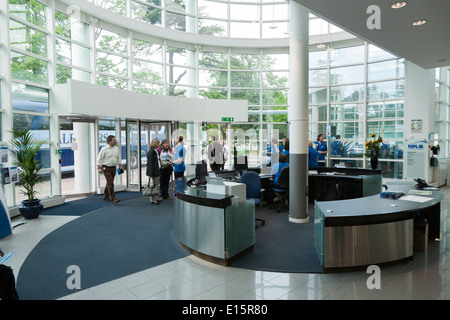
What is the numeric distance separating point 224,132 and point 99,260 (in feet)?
28.5

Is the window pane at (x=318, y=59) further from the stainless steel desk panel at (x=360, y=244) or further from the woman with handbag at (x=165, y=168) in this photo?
the stainless steel desk panel at (x=360, y=244)

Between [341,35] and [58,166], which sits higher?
[341,35]

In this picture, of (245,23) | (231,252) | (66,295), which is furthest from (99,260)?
(245,23)

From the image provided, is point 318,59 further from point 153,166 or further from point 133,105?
point 153,166

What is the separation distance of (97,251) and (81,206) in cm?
354

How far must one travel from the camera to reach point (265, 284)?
336cm

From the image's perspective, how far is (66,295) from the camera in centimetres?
313

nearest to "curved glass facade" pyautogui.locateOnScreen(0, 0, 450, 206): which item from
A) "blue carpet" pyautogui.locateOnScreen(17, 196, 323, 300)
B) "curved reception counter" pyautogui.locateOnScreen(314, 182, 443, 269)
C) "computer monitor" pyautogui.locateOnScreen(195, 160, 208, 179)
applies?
"blue carpet" pyautogui.locateOnScreen(17, 196, 323, 300)

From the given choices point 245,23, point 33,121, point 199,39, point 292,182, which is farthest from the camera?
point 245,23

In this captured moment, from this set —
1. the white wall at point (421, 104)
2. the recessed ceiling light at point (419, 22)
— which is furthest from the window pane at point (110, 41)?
the white wall at point (421, 104)

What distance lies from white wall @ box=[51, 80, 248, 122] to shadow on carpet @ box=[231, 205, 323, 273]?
5491 millimetres

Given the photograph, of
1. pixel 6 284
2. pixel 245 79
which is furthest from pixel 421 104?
pixel 6 284

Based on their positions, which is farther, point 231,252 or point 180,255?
point 180,255
